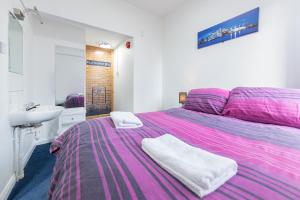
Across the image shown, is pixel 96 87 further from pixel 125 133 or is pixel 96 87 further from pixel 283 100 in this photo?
pixel 283 100

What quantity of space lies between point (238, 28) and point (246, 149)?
179cm

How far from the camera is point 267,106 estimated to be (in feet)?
4.36

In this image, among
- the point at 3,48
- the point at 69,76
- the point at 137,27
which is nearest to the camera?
the point at 3,48

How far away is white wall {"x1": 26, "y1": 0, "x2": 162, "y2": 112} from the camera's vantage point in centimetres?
221

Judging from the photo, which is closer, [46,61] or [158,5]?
[46,61]

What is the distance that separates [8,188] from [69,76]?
1937mm

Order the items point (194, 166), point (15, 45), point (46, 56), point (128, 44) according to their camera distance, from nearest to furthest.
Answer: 1. point (194, 166)
2. point (15, 45)
3. point (46, 56)
4. point (128, 44)

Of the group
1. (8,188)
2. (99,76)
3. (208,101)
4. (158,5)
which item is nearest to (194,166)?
(208,101)

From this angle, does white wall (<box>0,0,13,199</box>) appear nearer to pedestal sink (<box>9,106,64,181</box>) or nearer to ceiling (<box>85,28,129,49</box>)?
pedestal sink (<box>9,106,64,181</box>)

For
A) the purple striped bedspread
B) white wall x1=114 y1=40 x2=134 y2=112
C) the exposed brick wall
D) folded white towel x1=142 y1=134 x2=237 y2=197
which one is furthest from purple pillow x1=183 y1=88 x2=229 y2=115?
the exposed brick wall

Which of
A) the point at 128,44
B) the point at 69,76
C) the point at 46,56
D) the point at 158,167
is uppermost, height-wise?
the point at 128,44

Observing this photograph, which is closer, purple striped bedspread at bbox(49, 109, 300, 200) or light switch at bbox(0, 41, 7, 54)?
purple striped bedspread at bbox(49, 109, 300, 200)

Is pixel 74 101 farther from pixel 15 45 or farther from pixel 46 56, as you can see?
pixel 15 45

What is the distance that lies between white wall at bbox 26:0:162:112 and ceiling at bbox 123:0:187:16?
107 mm
